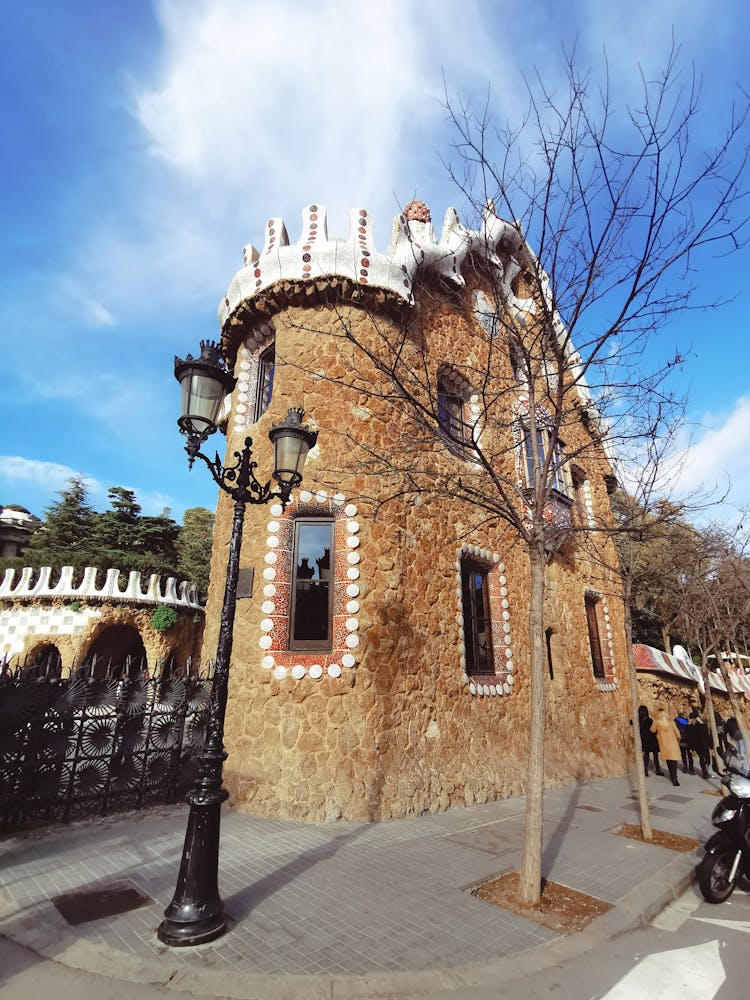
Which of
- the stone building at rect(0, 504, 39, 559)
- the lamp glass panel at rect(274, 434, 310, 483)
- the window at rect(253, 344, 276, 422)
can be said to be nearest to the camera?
the lamp glass panel at rect(274, 434, 310, 483)

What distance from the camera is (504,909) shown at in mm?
3809

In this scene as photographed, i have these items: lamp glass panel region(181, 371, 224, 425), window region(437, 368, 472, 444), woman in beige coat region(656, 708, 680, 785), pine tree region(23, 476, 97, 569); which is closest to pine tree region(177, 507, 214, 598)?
pine tree region(23, 476, 97, 569)

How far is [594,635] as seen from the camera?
39.9ft

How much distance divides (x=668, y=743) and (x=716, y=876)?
7.38 meters

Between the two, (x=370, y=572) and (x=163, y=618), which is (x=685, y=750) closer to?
(x=370, y=572)

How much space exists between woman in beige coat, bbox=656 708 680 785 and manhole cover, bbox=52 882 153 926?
10.2 metres

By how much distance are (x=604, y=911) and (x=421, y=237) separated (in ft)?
30.1

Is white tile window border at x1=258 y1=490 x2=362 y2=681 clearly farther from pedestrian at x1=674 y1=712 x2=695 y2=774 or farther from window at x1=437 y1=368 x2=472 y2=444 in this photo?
pedestrian at x1=674 y1=712 x2=695 y2=774

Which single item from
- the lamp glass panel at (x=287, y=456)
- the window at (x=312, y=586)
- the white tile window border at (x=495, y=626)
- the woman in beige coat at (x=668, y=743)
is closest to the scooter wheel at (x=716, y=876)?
the white tile window border at (x=495, y=626)

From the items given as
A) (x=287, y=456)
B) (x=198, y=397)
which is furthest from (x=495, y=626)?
(x=198, y=397)

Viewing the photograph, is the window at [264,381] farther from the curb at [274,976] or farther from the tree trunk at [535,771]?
the curb at [274,976]

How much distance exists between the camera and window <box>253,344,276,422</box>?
865 cm

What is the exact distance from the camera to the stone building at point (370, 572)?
20.6ft

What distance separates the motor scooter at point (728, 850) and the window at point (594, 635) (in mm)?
7317
